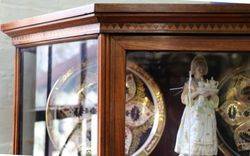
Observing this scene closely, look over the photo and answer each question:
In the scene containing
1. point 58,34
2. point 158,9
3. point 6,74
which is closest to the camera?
point 158,9

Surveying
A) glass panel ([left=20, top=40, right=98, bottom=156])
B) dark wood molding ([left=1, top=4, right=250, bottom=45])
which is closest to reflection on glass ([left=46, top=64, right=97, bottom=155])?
glass panel ([left=20, top=40, right=98, bottom=156])

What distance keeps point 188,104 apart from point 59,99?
0.29 m

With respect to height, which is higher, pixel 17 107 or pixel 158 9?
pixel 158 9

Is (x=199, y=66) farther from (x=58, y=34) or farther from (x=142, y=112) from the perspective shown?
(x=58, y=34)

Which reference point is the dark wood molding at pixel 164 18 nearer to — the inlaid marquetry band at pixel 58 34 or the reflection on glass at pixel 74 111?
the inlaid marquetry band at pixel 58 34

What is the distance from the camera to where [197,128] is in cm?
83

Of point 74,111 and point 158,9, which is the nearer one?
point 158,9

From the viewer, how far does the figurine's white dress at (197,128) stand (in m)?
0.83

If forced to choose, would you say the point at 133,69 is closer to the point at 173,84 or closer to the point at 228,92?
the point at 173,84

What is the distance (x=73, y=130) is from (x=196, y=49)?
0.31 m

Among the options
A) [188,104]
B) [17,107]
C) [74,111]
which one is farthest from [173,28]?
[17,107]

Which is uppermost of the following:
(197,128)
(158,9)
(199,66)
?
(158,9)

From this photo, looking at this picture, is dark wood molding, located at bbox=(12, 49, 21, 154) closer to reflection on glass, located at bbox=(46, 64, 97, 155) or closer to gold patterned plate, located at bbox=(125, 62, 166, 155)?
reflection on glass, located at bbox=(46, 64, 97, 155)

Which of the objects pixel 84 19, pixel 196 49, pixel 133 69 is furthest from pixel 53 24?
pixel 196 49
